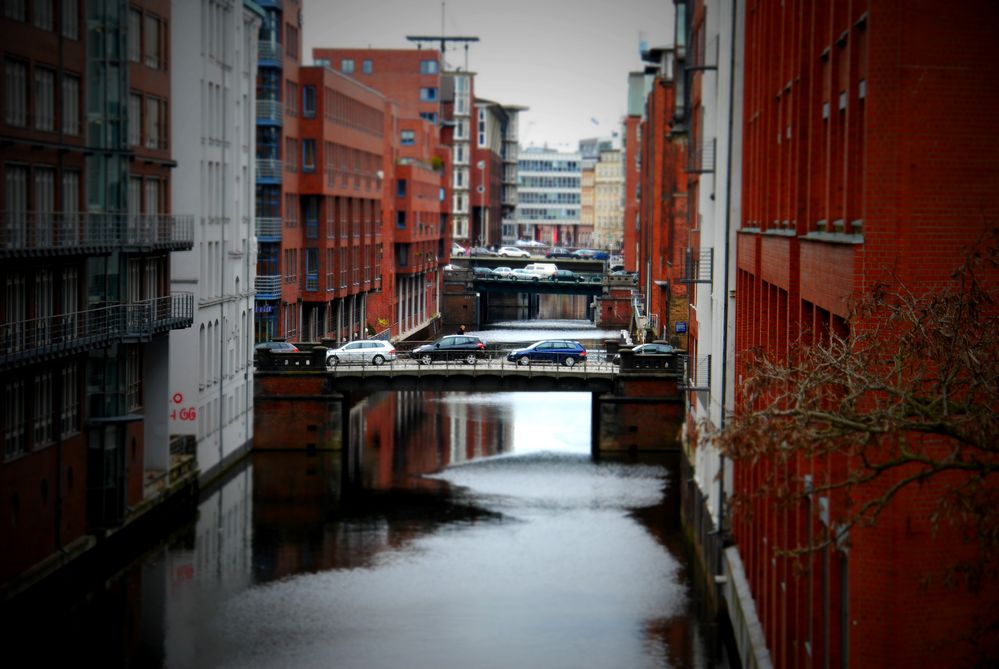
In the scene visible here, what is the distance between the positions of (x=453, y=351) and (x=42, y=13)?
34.4 meters

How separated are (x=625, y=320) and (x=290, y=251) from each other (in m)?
Result: 52.6

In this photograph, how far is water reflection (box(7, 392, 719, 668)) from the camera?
3434 cm

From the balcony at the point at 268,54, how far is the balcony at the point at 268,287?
9720mm

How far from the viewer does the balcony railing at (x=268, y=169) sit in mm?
73812

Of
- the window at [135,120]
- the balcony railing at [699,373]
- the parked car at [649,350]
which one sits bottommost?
the parked car at [649,350]

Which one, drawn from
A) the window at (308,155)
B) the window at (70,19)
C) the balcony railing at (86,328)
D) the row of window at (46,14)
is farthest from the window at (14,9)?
the window at (308,155)

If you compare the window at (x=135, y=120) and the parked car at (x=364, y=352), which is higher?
the window at (x=135, y=120)

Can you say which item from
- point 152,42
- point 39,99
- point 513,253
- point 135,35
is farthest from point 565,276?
point 39,99

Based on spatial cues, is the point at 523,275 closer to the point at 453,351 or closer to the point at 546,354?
the point at 546,354

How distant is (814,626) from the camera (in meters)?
20.7

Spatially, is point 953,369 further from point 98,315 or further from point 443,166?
point 443,166

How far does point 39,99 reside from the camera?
3759 centimetres

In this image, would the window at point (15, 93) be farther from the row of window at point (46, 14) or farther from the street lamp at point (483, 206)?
the street lamp at point (483, 206)

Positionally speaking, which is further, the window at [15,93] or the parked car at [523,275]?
the parked car at [523,275]
